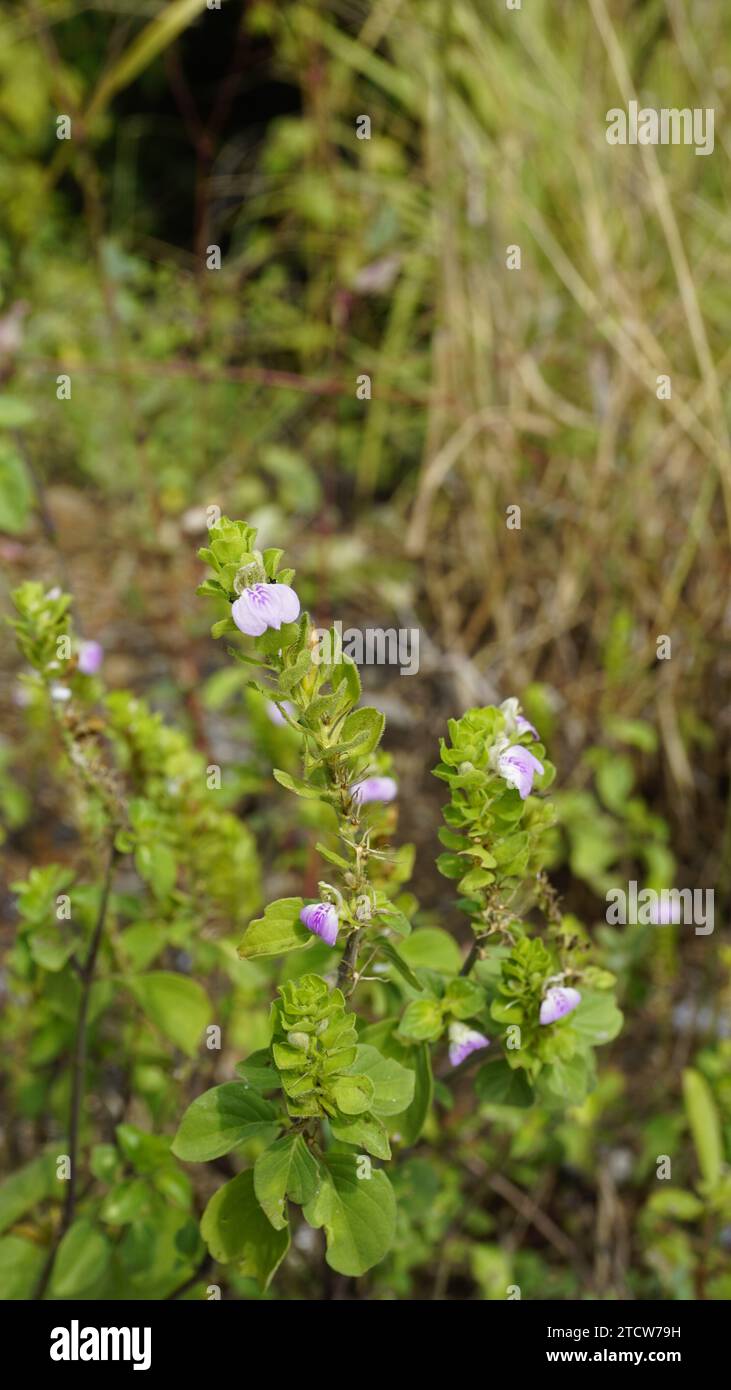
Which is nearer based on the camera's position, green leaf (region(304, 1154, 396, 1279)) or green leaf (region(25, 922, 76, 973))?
green leaf (region(304, 1154, 396, 1279))

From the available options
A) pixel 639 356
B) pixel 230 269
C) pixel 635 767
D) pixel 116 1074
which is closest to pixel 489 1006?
pixel 116 1074

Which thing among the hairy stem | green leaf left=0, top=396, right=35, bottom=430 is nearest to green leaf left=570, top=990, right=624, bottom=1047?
the hairy stem

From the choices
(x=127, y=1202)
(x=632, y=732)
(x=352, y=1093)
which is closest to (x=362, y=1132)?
(x=352, y=1093)

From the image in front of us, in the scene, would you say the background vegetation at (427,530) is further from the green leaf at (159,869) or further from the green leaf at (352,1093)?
the green leaf at (352,1093)

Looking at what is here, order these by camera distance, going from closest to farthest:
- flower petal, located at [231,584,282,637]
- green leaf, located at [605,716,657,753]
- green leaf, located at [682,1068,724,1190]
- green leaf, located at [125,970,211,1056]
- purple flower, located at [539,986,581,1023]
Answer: flower petal, located at [231,584,282,637] → purple flower, located at [539,986,581,1023] → green leaf, located at [125,970,211,1056] → green leaf, located at [682,1068,724,1190] → green leaf, located at [605,716,657,753]

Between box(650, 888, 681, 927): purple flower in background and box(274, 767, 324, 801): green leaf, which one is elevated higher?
box(650, 888, 681, 927): purple flower in background

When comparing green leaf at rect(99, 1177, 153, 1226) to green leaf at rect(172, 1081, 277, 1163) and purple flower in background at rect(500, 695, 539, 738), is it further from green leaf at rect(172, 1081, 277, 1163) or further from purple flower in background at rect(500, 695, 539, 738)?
purple flower in background at rect(500, 695, 539, 738)

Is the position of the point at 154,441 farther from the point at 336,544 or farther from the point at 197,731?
the point at 197,731

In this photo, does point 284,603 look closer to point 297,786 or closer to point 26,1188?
point 297,786
